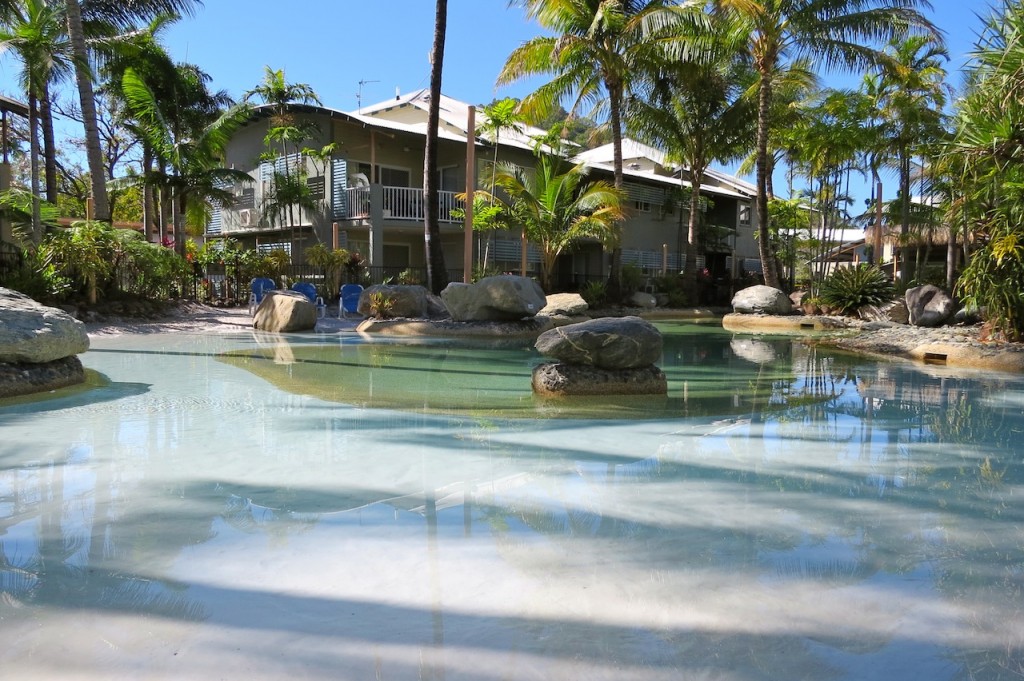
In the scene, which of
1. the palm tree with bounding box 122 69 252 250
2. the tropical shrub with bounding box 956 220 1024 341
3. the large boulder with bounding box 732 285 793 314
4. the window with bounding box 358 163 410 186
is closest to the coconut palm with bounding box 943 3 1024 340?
the tropical shrub with bounding box 956 220 1024 341

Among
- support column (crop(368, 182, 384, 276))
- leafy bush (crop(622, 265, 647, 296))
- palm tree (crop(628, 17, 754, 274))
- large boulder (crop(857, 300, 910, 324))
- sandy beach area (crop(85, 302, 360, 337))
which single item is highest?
palm tree (crop(628, 17, 754, 274))

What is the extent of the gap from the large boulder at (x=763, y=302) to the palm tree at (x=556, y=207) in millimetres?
4196

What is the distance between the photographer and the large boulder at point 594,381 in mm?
8094

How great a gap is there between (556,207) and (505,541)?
19180 mm

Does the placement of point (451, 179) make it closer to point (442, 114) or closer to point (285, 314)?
point (442, 114)

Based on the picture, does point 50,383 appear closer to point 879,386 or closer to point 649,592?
point 649,592

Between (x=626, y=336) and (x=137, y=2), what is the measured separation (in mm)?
20191

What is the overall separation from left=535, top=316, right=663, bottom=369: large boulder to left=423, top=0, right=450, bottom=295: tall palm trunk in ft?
35.6

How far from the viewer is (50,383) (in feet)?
25.6

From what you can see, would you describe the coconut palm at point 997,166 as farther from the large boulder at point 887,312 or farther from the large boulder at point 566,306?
the large boulder at point 566,306

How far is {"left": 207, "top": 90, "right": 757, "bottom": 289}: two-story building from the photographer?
898 inches

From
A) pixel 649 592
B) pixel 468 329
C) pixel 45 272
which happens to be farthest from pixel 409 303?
pixel 649 592

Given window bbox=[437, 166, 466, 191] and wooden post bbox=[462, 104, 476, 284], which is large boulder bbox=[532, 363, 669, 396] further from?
window bbox=[437, 166, 466, 191]

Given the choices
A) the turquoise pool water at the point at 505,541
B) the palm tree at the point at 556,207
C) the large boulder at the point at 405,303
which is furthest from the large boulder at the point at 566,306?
the turquoise pool water at the point at 505,541
